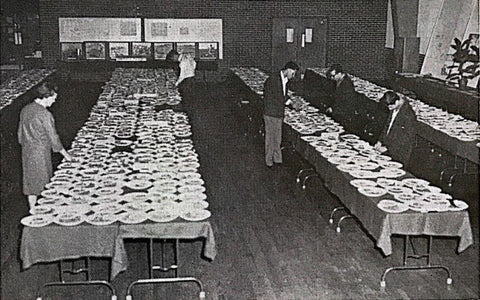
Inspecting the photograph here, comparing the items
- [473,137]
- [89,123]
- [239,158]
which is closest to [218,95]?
[239,158]

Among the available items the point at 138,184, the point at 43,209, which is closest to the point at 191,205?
the point at 138,184

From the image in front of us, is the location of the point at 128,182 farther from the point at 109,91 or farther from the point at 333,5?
the point at 333,5

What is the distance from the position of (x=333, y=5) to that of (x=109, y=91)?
34.7 ft

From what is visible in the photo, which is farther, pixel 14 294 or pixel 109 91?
pixel 109 91

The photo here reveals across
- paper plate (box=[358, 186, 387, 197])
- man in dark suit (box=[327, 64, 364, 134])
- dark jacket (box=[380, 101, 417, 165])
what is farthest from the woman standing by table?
man in dark suit (box=[327, 64, 364, 134])

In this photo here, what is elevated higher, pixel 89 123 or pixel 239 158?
pixel 89 123

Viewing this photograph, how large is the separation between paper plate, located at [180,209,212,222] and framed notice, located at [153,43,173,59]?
1651cm

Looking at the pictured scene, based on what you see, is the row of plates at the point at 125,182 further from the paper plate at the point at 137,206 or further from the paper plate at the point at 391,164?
the paper plate at the point at 391,164

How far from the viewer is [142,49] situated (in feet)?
69.5

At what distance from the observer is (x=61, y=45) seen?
21.0m

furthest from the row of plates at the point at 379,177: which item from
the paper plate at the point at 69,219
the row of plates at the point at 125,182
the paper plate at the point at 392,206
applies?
the paper plate at the point at 69,219

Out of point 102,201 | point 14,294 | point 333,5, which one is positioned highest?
point 333,5

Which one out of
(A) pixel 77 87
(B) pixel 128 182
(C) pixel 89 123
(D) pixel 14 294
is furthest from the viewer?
(A) pixel 77 87

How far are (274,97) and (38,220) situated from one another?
15.7 ft
